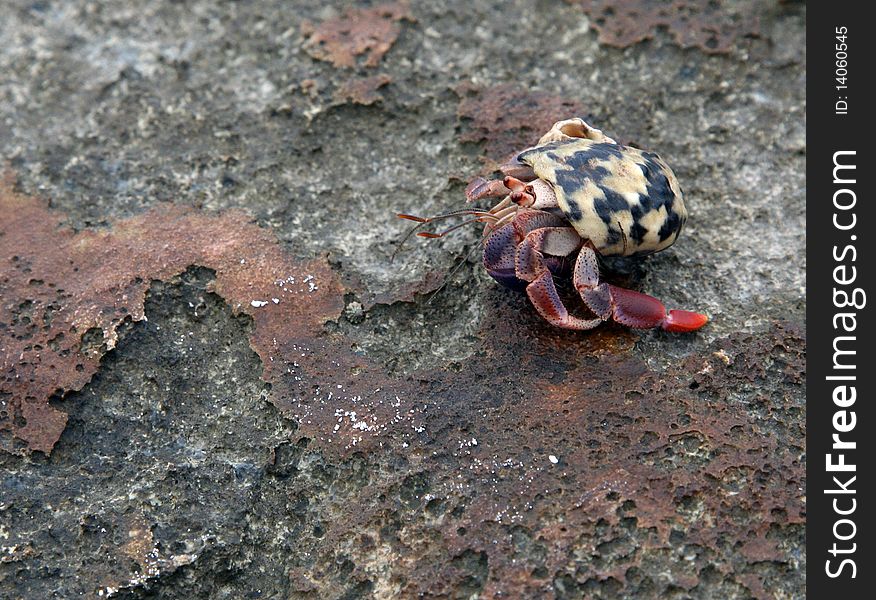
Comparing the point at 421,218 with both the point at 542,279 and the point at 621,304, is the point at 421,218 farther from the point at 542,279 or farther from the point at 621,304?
the point at 621,304

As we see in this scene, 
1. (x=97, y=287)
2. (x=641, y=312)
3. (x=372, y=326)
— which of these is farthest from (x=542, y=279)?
(x=97, y=287)

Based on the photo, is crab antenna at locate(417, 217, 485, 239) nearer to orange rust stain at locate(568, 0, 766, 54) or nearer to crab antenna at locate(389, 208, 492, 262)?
crab antenna at locate(389, 208, 492, 262)

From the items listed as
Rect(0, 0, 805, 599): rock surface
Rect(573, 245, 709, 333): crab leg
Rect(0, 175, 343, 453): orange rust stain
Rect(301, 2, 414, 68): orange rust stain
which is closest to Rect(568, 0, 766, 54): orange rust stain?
Rect(0, 0, 805, 599): rock surface

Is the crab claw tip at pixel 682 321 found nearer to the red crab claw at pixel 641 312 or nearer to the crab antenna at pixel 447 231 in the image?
the red crab claw at pixel 641 312

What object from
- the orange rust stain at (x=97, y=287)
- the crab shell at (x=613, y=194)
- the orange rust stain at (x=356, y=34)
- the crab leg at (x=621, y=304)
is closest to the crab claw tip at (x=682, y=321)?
the crab leg at (x=621, y=304)

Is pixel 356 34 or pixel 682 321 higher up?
pixel 356 34

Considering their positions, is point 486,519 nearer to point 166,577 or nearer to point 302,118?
point 166,577
